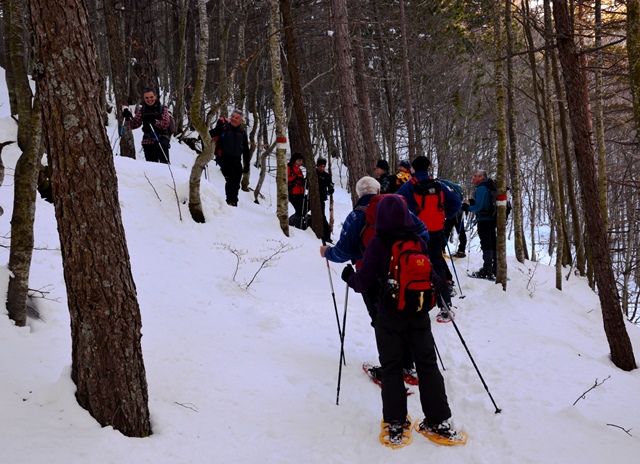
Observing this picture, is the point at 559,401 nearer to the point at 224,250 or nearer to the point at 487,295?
the point at 487,295

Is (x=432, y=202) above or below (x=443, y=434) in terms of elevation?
above

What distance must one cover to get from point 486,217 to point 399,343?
5976 mm

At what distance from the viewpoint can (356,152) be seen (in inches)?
396

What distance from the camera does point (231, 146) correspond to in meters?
9.99

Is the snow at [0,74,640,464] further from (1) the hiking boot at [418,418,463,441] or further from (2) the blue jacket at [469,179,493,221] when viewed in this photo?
(2) the blue jacket at [469,179,493,221]

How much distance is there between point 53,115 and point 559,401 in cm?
463

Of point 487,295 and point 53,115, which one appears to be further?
point 487,295

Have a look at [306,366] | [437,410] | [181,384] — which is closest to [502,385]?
[437,410]

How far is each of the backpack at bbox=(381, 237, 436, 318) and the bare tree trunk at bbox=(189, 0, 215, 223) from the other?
17.0 feet

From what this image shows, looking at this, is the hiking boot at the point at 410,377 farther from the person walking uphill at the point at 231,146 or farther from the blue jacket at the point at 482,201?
the person walking uphill at the point at 231,146

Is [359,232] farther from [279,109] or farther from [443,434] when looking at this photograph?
[279,109]

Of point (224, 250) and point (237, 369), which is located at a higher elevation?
point (224, 250)

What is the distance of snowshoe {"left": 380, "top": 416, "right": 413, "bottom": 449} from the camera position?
363 cm

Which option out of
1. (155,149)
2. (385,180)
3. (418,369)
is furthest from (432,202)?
(155,149)
